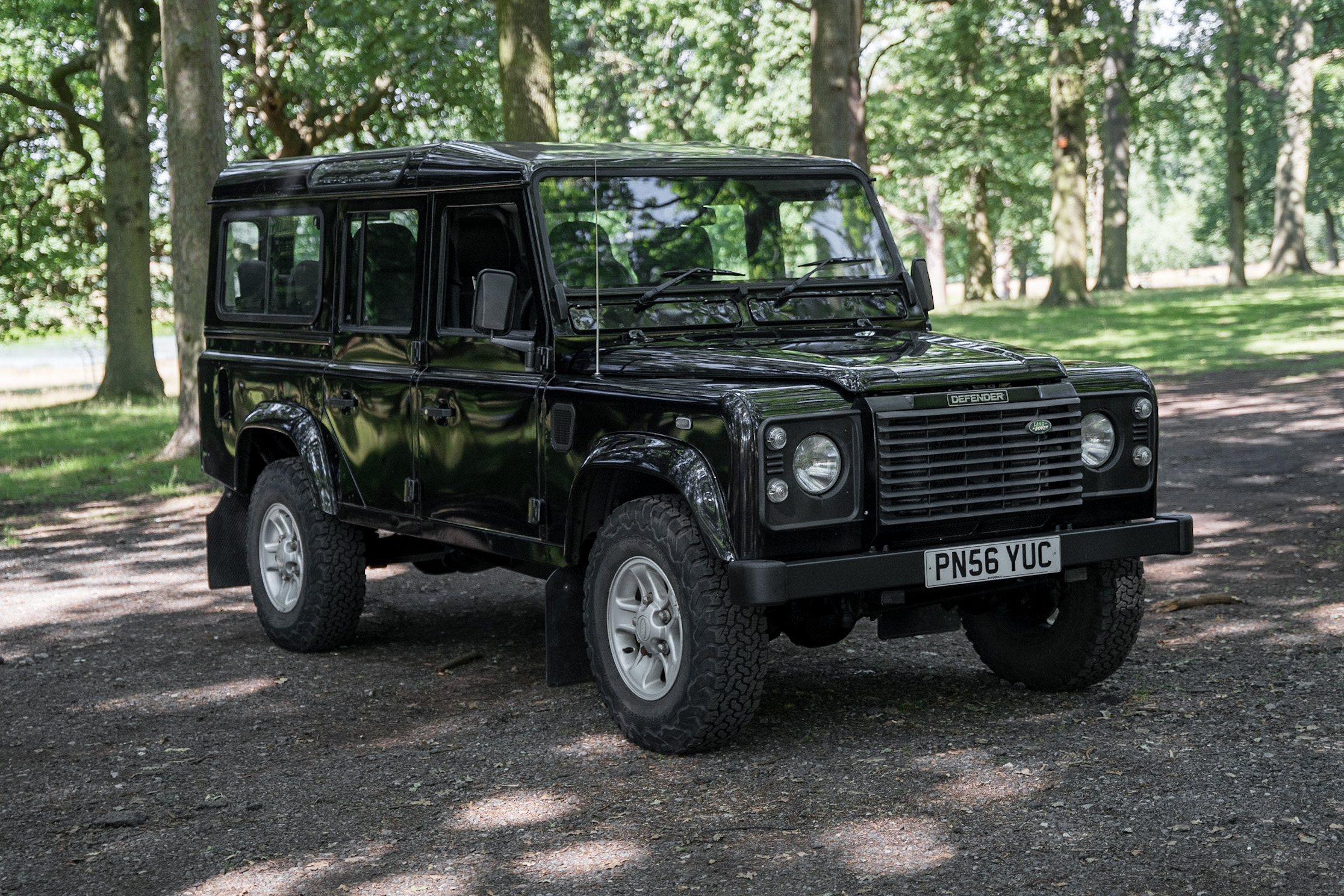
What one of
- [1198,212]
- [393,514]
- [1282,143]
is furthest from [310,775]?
[1198,212]

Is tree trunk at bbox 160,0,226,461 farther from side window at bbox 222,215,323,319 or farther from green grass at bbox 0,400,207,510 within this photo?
side window at bbox 222,215,323,319

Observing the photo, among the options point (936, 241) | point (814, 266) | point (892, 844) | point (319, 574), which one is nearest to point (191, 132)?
point (319, 574)

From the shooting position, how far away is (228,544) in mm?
7855

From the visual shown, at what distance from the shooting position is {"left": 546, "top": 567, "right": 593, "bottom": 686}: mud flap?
221 inches

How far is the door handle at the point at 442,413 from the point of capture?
6203 mm

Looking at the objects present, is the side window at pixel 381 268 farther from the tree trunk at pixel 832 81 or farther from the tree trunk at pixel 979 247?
the tree trunk at pixel 979 247

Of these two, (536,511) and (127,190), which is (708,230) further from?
(127,190)

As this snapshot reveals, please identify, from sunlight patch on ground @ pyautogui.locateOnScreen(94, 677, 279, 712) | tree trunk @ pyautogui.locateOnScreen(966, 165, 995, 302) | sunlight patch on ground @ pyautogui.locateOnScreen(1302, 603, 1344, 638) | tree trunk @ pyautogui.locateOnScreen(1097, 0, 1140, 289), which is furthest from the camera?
tree trunk @ pyautogui.locateOnScreen(966, 165, 995, 302)

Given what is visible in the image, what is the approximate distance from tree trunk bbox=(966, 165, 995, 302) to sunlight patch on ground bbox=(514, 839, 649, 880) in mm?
38456

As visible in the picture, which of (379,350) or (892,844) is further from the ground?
(379,350)

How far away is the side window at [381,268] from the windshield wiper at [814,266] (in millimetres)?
1571

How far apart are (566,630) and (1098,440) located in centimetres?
207

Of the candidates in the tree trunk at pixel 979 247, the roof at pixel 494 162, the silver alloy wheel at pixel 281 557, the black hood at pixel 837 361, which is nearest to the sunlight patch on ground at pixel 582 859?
the black hood at pixel 837 361

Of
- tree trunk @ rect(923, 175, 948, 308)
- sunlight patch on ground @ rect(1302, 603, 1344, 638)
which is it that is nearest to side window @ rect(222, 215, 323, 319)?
sunlight patch on ground @ rect(1302, 603, 1344, 638)
